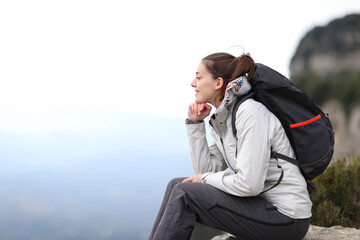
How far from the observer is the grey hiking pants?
203cm

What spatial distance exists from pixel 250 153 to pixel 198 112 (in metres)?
Result: 0.69

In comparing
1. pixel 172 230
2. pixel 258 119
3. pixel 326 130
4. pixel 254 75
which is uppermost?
pixel 254 75

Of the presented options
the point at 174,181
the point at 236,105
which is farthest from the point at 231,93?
the point at 174,181

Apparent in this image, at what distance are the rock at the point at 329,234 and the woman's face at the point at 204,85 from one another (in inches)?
41.8

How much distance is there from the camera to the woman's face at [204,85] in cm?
231

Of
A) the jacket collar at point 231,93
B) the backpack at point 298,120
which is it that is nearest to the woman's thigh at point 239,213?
the backpack at point 298,120

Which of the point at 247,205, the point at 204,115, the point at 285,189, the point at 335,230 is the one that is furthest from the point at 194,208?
the point at 335,230

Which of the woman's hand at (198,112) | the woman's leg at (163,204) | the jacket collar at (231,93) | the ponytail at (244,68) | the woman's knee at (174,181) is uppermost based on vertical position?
the ponytail at (244,68)

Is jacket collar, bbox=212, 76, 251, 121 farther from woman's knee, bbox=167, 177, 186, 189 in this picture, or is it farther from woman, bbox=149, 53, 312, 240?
woman's knee, bbox=167, 177, 186, 189

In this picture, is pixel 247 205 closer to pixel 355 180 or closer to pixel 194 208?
pixel 194 208

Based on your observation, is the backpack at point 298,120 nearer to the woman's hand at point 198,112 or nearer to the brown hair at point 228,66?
the brown hair at point 228,66

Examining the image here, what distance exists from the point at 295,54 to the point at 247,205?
21848mm

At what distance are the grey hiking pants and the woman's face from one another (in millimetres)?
588

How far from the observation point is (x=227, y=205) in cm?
206
